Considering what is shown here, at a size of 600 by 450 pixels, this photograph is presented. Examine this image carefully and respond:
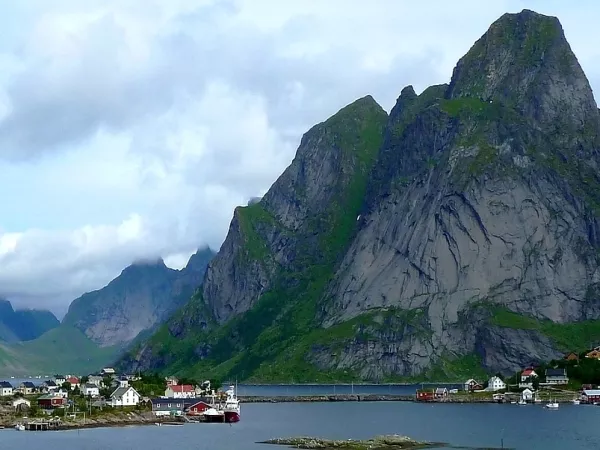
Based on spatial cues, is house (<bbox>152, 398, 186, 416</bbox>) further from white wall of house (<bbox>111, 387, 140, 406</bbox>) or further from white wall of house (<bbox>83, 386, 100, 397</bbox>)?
white wall of house (<bbox>83, 386, 100, 397</bbox>)

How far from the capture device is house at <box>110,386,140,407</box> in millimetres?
159625

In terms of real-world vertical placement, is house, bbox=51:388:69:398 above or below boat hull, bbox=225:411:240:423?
above

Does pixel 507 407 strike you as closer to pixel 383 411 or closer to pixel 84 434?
pixel 383 411

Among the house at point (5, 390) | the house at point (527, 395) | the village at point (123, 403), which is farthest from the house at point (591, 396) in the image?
the house at point (5, 390)

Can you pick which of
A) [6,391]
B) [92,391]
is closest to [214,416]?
[92,391]

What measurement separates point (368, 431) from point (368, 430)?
5.79 ft

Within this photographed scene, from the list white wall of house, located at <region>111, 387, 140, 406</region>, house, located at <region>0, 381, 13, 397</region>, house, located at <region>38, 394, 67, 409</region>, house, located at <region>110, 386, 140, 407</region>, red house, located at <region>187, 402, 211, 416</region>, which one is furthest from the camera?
house, located at <region>0, 381, 13, 397</region>

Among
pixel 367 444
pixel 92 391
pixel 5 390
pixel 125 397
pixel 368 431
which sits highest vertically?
pixel 5 390

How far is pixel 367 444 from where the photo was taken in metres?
111

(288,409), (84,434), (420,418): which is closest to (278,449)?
(84,434)

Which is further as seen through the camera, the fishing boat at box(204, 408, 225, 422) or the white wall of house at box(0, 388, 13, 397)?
the white wall of house at box(0, 388, 13, 397)

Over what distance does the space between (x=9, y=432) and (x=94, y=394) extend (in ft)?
132

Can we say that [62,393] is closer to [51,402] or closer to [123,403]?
[51,402]

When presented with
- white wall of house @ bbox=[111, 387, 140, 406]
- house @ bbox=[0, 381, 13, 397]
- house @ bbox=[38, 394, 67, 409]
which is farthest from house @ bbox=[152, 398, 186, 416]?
house @ bbox=[0, 381, 13, 397]
